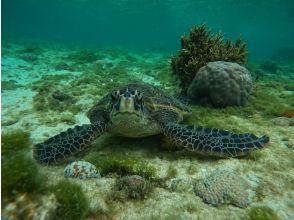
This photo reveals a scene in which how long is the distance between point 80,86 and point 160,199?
31.9 feet

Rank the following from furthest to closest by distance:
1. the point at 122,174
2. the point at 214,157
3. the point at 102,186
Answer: the point at 214,157
the point at 122,174
the point at 102,186

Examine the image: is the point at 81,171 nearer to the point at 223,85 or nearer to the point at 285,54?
the point at 223,85

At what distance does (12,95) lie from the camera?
1098cm

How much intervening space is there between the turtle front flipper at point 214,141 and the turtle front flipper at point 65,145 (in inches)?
Answer: 63.8

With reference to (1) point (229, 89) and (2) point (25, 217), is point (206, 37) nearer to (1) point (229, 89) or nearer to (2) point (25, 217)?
(1) point (229, 89)

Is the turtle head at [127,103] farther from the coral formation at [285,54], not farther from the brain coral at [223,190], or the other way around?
the coral formation at [285,54]

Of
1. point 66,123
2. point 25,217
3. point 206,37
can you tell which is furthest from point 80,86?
point 25,217

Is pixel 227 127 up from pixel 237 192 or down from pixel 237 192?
up

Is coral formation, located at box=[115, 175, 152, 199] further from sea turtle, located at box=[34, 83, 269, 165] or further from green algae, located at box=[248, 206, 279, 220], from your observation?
green algae, located at box=[248, 206, 279, 220]

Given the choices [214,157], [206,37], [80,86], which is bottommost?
[214,157]

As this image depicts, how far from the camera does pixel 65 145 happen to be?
16.9 feet

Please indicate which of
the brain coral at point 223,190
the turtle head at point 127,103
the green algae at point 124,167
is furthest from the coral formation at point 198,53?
the brain coral at point 223,190

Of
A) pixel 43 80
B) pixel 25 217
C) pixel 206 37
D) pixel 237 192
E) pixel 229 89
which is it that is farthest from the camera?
pixel 43 80

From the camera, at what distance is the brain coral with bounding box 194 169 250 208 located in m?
3.94
